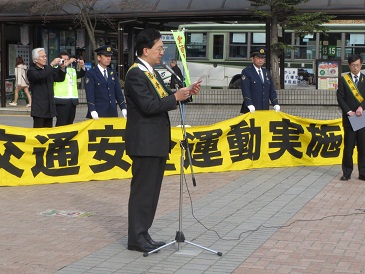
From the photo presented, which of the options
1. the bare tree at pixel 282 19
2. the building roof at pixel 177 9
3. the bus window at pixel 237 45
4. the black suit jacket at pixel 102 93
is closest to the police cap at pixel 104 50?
the black suit jacket at pixel 102 93

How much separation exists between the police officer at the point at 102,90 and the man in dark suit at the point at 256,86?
204 cm

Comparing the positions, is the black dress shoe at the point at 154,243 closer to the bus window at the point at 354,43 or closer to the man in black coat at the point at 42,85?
the man in black coat at the point at 42,85

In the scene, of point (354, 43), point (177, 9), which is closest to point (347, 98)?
point (177, 9)

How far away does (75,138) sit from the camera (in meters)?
11.0

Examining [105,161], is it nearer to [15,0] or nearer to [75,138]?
[75,138]

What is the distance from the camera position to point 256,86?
484 inches

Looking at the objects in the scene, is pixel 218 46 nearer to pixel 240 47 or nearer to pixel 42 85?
pixel 240 47

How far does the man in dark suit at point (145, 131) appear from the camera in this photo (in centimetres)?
676

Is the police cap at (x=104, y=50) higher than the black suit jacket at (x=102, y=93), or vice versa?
the police cap at (x=104, y=50)

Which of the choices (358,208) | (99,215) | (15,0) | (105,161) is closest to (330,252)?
(358,208)

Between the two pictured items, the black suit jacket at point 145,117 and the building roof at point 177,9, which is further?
the building roof at point 177,9

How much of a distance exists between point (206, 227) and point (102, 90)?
384cm

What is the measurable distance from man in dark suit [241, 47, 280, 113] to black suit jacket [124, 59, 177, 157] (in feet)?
17.5

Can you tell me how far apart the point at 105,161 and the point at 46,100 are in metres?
1.24
